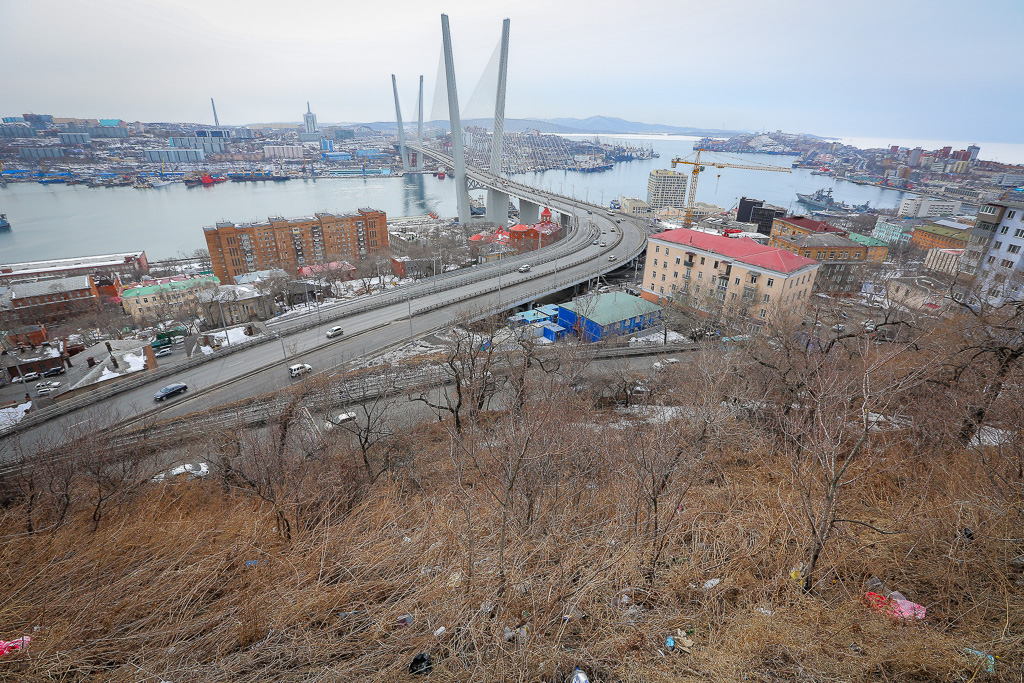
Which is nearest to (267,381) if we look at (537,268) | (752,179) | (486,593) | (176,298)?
(486,593)

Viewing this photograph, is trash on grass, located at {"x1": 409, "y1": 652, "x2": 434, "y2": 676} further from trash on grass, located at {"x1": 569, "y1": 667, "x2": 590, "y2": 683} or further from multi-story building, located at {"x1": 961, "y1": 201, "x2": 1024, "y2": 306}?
multi-story building, located at {"x1": 961, "y1": 201, "x2": 1024, "y2": 306}

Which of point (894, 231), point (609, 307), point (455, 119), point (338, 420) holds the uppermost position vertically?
point (455, 119)

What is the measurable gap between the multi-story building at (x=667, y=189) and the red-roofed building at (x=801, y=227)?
3040 cm

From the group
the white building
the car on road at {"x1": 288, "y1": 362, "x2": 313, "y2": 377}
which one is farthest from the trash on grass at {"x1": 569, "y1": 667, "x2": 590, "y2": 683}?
the white building

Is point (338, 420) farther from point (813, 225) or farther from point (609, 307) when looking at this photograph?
point (813, 225)

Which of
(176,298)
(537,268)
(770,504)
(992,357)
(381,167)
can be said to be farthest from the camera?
(381,167)

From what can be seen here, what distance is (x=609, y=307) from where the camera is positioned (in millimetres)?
15031

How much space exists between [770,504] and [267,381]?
10.4 m

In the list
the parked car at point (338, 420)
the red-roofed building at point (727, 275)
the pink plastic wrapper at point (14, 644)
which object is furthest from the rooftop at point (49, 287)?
the red-roofed building at point (727, 275)

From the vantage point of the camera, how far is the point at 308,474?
5441 mm

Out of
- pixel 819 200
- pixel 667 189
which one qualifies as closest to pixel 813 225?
pixel 667 189

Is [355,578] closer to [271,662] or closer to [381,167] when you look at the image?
[271,662]

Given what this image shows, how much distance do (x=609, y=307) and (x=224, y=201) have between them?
6055 centimetres

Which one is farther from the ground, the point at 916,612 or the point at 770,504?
the point at 916,612
